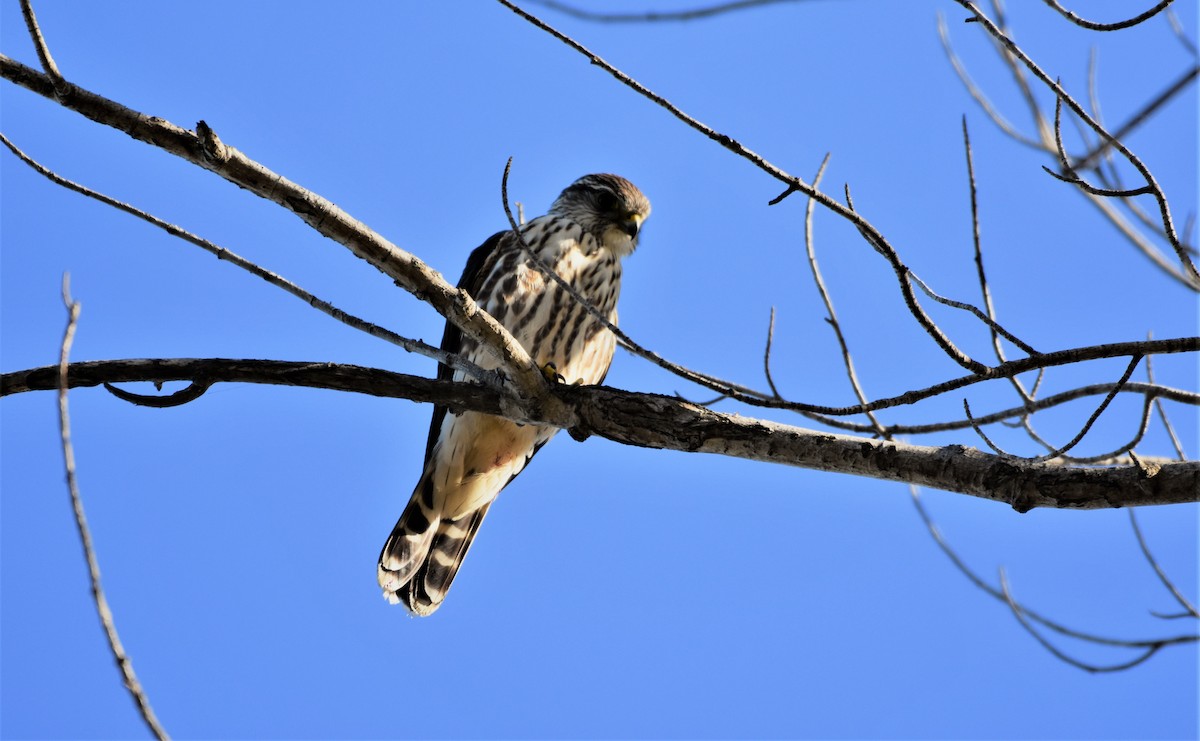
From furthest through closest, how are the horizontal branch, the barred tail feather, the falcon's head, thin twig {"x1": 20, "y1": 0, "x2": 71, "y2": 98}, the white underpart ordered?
the falcon's head
the barred tail feather
the white underpart
the horizontal branch
thin twig {"x1": 20, "y1": 0, "x2": 71, "y2": 98}

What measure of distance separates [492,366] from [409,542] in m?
0.91

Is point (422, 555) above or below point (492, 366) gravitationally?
below

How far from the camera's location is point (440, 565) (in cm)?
466

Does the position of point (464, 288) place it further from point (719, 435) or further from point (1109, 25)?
point (1109, 25)

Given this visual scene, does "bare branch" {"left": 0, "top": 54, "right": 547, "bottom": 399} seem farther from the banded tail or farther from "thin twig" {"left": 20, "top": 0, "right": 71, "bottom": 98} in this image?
the banded tail

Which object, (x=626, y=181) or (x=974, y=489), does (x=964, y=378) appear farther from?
(x=626, y=181)

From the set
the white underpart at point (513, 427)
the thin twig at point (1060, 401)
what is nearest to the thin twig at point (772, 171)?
the thin twig at point (1060, 401)

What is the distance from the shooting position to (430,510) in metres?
4.66

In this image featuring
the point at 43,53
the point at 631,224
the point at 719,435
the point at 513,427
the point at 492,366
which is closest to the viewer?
the point at 43,53

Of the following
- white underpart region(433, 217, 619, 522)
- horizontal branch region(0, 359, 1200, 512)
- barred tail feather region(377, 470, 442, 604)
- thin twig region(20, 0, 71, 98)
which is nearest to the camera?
thin twig region(20, 0, 71, 98)

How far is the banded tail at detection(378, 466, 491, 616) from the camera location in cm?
456

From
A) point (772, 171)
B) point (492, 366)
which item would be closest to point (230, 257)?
point (772, 171)

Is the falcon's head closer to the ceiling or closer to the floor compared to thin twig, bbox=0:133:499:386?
closer to the ceiling

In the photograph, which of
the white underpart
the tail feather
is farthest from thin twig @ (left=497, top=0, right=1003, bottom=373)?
the tail feather
